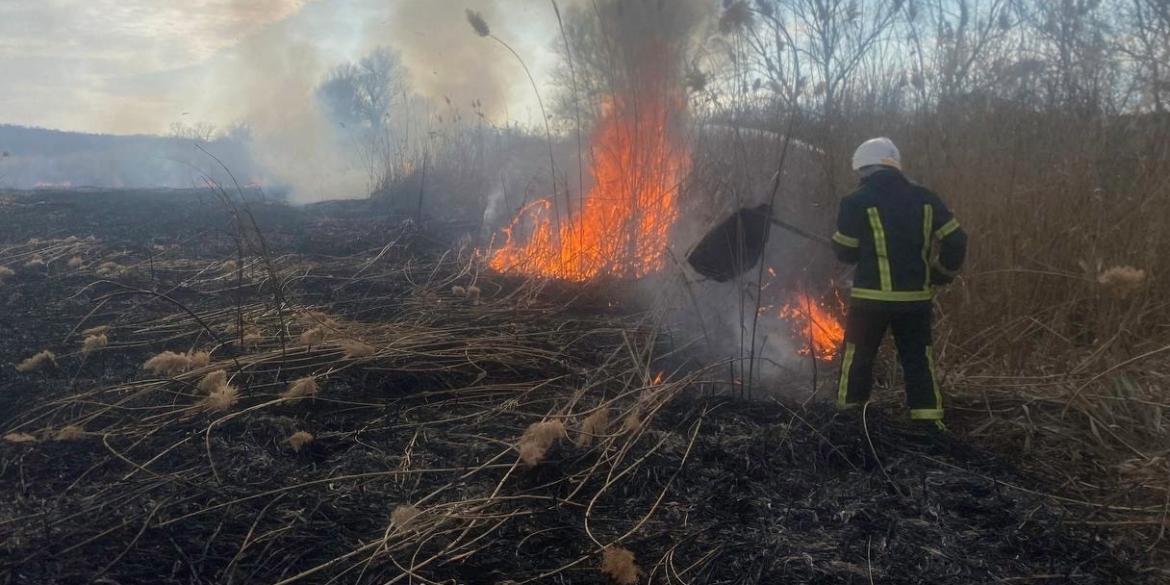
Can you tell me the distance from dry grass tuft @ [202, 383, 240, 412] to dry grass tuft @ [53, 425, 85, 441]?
54 cm

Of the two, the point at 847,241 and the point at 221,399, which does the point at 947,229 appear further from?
the point at 221,399

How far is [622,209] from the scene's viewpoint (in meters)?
6.82

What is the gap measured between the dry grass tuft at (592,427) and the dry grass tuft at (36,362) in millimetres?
3369

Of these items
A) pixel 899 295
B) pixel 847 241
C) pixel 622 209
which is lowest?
pixel 899 295

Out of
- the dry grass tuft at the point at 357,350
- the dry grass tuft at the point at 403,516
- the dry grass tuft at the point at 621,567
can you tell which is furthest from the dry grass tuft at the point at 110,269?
the dry grass tuft at the point at 621,567

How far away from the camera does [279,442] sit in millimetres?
3576

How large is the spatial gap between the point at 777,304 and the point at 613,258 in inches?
64.5

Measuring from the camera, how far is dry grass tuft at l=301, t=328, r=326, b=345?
4.65 metres

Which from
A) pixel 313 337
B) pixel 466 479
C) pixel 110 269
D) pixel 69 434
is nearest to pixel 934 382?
pixel 466 479

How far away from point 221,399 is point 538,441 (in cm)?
171

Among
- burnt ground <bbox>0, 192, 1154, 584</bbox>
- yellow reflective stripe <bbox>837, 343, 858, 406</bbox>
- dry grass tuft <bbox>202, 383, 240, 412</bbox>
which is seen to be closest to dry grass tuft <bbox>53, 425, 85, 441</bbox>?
burnt ground <bbox>0, 192, 1154, 584</bbox>

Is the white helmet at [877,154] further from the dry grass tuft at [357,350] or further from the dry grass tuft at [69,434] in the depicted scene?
the dry grass tuft at [69,434]

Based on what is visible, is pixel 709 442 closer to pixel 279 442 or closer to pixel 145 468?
pixel 279 442

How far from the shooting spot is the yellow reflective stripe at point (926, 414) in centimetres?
387
